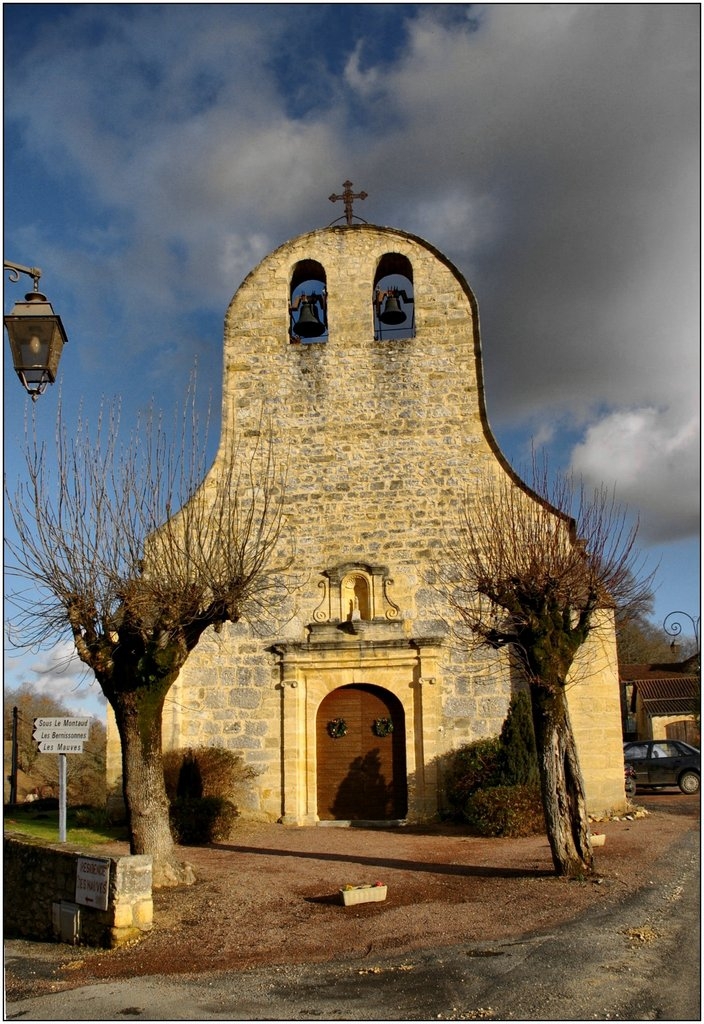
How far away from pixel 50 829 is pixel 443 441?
861cm

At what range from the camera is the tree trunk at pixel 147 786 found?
8758 millimetres

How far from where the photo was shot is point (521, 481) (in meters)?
14.5

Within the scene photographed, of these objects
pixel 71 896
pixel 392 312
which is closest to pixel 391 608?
pixel 392 312

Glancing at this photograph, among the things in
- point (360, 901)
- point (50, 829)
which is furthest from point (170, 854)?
point (50, 829)

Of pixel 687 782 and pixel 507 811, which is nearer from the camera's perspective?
pixel 507 811

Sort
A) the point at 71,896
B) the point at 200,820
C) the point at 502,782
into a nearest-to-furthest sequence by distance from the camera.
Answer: the point at 71,896 → the point at 200,820 → the point at 502,782

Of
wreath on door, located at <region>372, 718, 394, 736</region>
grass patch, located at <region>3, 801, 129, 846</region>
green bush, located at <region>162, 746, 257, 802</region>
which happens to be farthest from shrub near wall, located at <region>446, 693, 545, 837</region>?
grass patch, located at <region>3, 801, 129, 846</region>

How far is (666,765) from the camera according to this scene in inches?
797

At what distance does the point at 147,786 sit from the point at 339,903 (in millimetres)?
2327

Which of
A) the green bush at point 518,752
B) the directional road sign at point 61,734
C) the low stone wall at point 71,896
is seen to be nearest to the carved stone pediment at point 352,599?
the green bush at point 518,752

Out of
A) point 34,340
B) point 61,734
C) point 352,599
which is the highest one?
point 34,340

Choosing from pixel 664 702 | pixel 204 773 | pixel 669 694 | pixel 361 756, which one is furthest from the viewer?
pixel 669 694

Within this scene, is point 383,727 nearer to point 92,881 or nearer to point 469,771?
point 469,771

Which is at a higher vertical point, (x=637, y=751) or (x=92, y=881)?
(x=92, y=881)
